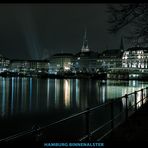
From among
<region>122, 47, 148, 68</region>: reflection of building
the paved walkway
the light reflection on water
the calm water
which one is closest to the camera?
the paved walkway

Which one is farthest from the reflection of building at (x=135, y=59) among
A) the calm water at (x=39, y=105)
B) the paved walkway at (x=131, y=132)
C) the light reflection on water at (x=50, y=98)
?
the paved walkway at (x=131, y=132)

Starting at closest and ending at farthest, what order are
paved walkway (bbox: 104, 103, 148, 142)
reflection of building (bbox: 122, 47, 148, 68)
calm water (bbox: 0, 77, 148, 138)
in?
paved walkway (bbox: 104, 103, 148, 142), calm water (bbox: 0, 77, 148, 138), reflection of building (bbox: 122, 47, 148, 68)

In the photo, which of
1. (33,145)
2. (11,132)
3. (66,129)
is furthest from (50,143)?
(11,132)

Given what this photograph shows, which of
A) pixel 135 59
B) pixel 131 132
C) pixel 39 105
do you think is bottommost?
pixel 39 105

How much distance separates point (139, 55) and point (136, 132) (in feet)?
539

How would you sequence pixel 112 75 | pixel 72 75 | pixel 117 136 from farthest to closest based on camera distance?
1. pixel 72 75
2. pixel 112 75
3. pixel 117 136

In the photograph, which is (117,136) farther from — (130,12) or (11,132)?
(11,132)

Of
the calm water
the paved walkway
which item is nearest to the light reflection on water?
the calm water

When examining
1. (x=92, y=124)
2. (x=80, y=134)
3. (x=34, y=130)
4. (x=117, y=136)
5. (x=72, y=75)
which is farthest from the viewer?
(x=72, y=75)

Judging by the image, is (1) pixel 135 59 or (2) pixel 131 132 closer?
(2) pixel 131 132

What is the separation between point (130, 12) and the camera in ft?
23.5

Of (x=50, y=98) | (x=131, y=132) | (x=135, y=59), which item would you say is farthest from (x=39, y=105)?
(x=135, y=59)

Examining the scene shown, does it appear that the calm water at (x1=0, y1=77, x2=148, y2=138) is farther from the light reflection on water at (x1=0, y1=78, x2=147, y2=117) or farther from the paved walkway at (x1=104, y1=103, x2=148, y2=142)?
the paved walkway at (x1=104, y1=103, x2=148, y2=142)

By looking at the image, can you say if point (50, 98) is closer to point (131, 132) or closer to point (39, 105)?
point (39, 105)
